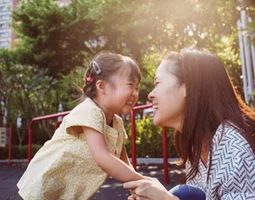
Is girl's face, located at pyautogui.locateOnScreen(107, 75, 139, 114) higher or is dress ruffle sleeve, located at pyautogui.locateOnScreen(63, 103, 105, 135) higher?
girl's face, located at pyautogui.locateOnScreen(107, 75, 139, 114)

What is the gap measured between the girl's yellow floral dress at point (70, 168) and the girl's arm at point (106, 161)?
43 mm

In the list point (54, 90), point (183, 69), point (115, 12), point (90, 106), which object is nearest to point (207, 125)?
point (183, 69)

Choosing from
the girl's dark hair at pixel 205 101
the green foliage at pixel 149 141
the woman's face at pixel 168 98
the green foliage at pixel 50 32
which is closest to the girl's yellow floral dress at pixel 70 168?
the woman's face at pixel 168 98

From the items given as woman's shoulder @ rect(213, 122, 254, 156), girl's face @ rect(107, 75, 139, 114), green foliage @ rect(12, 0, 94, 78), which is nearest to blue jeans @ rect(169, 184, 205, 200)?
woman's shoulder @ rect(213, 122, 254, 156)

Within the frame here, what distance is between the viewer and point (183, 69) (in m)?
1.11

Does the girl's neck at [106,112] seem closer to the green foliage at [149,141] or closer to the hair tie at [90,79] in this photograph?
the hair tie at [90,79]

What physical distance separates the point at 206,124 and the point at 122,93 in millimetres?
652

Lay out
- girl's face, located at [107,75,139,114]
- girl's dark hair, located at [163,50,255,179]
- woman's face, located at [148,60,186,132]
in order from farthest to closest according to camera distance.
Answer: girl's face, located at [107,75,139,114] → woman's face, located at [148,60,186,132] → girl's dark hair, located at [163,50,255,179]

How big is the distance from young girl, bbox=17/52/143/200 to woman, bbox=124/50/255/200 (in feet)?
1.16

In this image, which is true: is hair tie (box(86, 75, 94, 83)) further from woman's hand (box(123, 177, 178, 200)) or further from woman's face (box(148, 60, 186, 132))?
woman's hand (box(123, 177, 178, 200))

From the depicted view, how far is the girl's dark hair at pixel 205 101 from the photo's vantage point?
1016 millimetres

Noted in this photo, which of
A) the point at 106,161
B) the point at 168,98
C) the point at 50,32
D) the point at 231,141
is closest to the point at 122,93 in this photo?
the point at 106,161

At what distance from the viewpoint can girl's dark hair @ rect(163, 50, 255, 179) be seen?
1.02m

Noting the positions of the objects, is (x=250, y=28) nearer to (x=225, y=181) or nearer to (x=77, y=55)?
(x=225, y=181)
